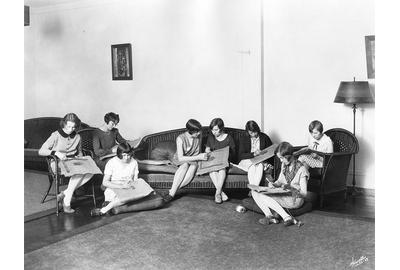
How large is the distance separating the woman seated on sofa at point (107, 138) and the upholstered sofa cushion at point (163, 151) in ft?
1.51

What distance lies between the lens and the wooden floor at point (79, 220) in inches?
202

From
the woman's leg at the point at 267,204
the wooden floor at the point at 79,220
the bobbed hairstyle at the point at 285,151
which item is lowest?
the wooden floor at the point at 79,220

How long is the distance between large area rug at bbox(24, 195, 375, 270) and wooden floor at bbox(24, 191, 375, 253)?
0.17m

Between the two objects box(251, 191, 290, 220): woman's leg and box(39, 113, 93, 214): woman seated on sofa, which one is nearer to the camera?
box(251, 191, 290, 220): woman's leg

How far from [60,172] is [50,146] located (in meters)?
0.32

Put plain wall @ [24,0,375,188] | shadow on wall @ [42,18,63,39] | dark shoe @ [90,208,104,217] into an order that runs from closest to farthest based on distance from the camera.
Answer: dark shoe @ [90,208,104,217], plain wall @ [24,0,375,188], shadow on wall @ [42,18,63,39]

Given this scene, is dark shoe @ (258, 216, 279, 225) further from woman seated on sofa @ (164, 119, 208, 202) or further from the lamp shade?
the lamp shade

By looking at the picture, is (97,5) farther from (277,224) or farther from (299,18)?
(277,224)

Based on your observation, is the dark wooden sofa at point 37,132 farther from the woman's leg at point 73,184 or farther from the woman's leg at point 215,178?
the woman's leg at point 215,178

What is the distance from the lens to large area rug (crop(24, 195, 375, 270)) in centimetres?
441

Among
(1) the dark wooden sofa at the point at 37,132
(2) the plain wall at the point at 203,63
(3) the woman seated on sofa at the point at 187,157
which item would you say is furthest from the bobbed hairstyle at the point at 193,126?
(1) the dark wooden sofa at the point at 37,132

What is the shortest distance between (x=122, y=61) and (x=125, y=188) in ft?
11.6
